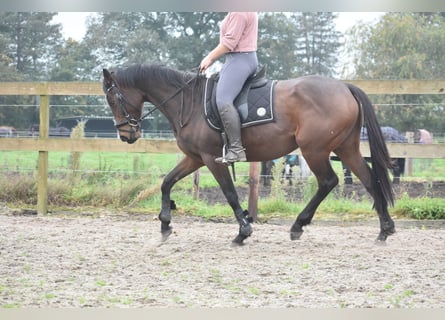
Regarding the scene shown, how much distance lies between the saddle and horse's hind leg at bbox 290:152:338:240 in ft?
1.68

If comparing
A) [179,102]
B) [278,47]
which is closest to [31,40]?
[278,47]

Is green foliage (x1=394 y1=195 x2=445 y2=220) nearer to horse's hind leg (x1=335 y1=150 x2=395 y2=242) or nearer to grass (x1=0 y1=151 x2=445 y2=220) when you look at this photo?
grass (x1=0 y1=151 x2=445 y2=220)

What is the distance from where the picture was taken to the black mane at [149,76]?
6031mm

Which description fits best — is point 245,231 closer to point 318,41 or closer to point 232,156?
point 232,156

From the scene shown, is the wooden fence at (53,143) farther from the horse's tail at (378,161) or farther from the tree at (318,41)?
the tree at (318,41)

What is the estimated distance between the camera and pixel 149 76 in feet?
19.9

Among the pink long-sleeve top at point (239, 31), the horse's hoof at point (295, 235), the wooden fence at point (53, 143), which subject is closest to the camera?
the pink long-sleeve top at point (239, 31)

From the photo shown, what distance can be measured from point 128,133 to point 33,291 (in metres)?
2.47

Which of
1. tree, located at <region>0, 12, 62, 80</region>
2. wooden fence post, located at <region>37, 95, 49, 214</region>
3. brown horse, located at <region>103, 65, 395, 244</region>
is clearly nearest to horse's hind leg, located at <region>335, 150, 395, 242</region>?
brown horse, located at <region>103, 65, 395, 244</region>

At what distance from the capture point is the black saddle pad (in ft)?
18.7

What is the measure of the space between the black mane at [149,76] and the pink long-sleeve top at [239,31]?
1.99ft

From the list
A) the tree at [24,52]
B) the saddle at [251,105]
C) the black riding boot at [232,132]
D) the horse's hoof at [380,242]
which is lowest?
the horse's hoof at [380,242]

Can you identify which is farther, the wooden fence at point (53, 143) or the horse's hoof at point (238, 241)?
the wooden fence at point (53, 143)

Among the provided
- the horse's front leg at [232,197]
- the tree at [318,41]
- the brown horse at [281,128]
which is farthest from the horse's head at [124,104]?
the tree at [318,41]
